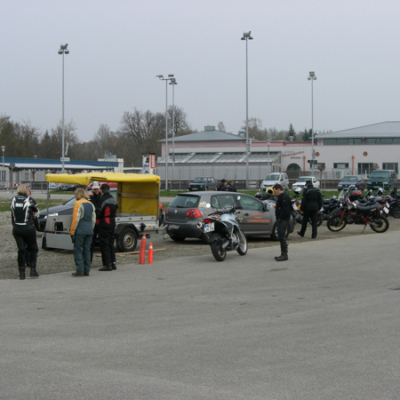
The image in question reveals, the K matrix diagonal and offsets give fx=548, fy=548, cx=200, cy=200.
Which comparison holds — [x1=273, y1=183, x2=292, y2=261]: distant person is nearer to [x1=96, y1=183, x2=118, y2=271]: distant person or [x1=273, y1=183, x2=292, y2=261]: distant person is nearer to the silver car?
the silver car

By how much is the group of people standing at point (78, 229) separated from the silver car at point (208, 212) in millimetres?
3978

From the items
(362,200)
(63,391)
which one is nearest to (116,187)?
(362,200)

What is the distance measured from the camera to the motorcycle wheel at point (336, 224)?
19422 mm

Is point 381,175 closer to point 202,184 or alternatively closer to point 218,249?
point 202,184

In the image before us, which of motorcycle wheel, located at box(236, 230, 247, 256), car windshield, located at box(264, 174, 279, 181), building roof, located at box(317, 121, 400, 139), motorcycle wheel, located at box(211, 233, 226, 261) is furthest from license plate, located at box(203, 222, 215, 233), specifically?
building roof, located at box(317, 121, 400, 139)

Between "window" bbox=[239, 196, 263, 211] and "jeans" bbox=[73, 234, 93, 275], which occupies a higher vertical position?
"window" bbox=[239, 196, 263, 211]

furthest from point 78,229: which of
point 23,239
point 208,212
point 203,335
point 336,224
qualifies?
point 336,224

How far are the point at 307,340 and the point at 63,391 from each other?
279 centimetres

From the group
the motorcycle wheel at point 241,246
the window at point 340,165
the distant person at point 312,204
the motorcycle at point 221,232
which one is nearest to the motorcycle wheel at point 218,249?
the motorcycle at point 221,232

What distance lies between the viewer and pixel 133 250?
14.3 metres

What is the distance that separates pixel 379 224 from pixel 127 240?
9400 mm

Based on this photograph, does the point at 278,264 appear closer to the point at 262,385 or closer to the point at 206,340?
the point at 206,340

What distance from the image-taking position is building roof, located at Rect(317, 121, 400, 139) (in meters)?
77.7

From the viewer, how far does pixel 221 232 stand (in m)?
12.6
